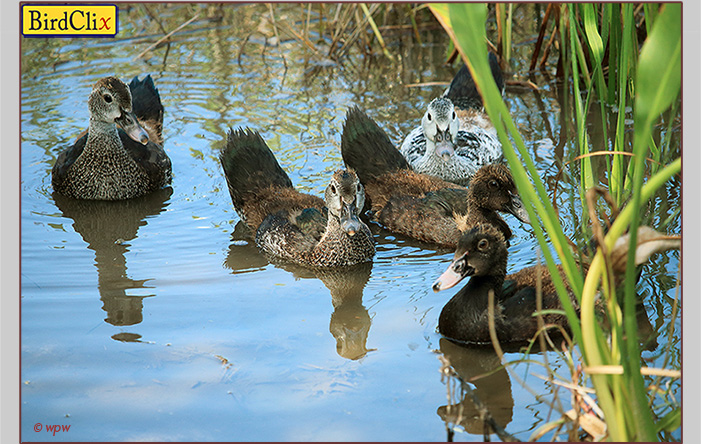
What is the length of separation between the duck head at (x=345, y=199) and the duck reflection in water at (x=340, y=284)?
31 cm

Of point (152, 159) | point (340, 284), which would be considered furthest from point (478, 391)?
point (152, 159)

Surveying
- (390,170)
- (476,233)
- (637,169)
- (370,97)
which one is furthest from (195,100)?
(637,169)

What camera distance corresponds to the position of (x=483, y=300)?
4531 mm

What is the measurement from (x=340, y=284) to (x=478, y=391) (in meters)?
1.67

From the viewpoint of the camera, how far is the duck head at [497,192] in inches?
231

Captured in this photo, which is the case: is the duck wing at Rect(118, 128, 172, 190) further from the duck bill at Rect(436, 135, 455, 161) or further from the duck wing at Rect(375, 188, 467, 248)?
the duck bill at Rect(436, 135, 455, 161)

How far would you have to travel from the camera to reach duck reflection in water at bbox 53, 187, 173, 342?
498cm

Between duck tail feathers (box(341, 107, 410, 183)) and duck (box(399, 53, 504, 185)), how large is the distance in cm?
36

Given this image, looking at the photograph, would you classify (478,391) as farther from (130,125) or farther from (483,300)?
(130,125)

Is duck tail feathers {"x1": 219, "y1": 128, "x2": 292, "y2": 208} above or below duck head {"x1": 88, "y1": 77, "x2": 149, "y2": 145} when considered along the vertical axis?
below

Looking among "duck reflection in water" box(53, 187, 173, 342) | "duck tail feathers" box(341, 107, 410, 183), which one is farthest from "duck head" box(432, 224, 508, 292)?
"duck tail feathers" box(341, 107, 410, 183)

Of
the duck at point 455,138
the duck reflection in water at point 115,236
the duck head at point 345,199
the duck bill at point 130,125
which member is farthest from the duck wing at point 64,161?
the duck at point 455,138

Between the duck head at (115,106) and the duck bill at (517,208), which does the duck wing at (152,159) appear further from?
the duck bill at (517,208)

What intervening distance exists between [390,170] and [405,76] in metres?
2.68
